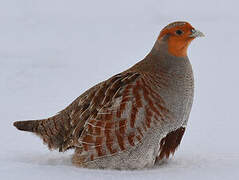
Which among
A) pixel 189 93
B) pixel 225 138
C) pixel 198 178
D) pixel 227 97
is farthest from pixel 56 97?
pixel 198 178

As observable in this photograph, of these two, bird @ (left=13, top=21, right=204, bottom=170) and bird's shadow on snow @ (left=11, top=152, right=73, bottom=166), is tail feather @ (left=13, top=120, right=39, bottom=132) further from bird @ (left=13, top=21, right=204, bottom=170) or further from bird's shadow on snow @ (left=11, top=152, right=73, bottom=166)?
bird @ (left=13, top=21, right=204, bottom=170)

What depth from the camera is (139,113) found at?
12.5 ft

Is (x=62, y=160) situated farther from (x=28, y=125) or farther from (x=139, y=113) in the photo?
(x=139, y=113)

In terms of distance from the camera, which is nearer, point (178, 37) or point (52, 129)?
point (178, 37)

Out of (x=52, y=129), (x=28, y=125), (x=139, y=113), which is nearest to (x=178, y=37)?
(x=139, y=113)

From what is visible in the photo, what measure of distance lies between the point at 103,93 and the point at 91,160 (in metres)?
0.59

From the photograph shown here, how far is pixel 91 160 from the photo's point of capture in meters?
3.98

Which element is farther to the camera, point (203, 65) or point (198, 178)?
point (203, 65)

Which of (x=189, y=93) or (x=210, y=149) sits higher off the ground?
(x=189, y=93)

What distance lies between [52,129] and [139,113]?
3.23 ft

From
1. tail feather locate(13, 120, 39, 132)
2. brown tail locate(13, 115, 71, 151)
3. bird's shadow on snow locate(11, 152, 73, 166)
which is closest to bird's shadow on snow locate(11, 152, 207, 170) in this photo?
bird's shadow on snow locate(11, 152, 73, 166)

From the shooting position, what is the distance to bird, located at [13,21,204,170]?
382 centimetres

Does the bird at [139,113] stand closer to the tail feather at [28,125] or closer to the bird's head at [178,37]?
the bird's head at [178,37]

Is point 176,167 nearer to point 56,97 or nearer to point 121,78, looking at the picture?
point 121,78
